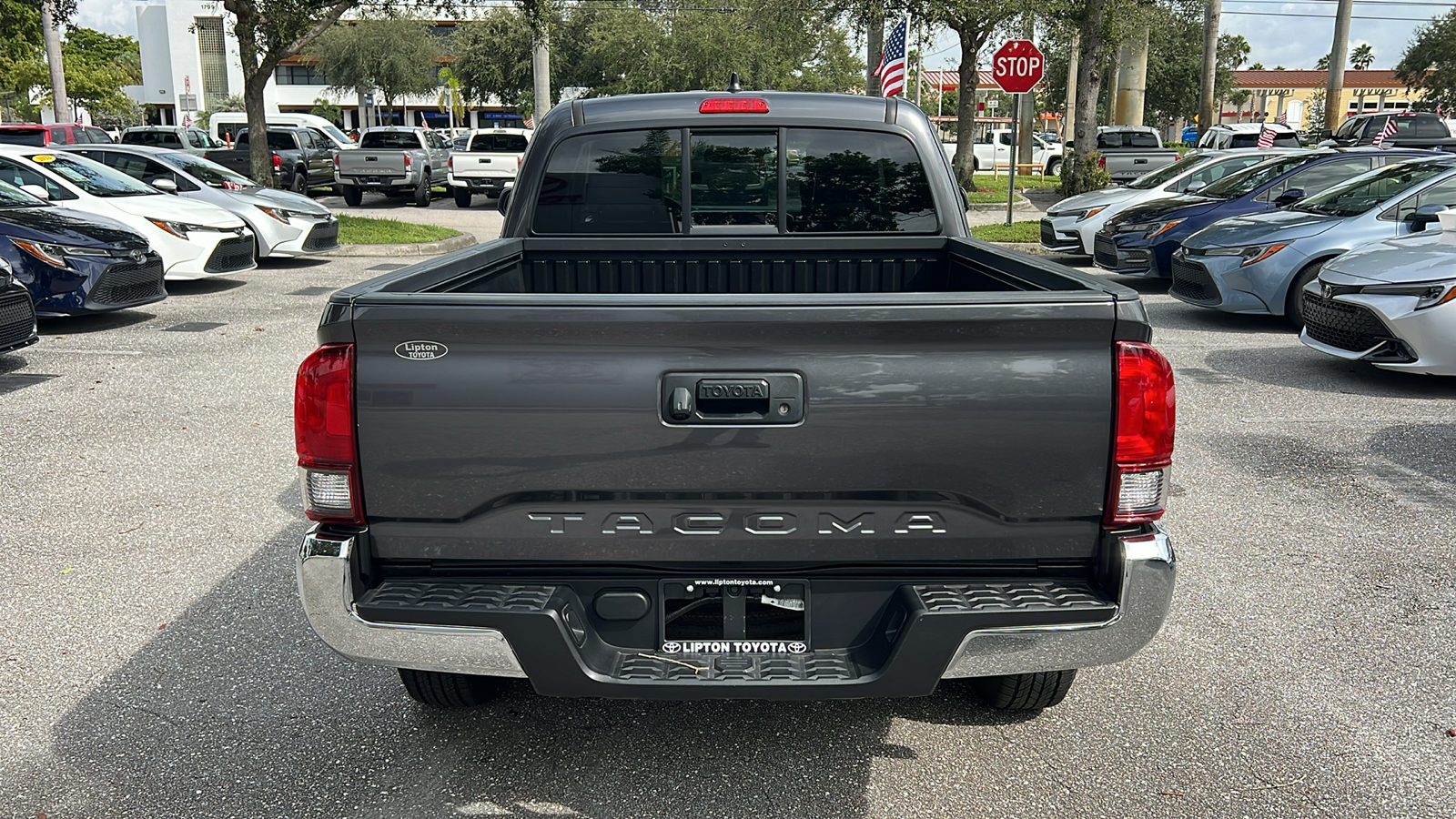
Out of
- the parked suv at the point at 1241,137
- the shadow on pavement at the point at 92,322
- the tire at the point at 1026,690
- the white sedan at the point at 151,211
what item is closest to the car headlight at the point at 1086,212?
the white sedan at the point at 151,211

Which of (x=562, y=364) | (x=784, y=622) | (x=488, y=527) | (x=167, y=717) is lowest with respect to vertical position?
(x=167, y=717)

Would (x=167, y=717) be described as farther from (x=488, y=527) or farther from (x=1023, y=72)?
(x=1023, y=72)

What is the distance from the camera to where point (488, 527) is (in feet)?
9.61

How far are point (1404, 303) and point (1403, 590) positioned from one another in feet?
13.9

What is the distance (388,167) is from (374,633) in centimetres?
2497

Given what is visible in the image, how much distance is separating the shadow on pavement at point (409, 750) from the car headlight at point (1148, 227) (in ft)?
35.9

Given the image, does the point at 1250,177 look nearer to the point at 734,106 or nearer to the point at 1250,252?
the point at 1250,252

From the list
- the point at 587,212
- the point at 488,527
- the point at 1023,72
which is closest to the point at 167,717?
the point at 488,527

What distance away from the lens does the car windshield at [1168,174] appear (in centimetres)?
1725

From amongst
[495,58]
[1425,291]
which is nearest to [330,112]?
[495,58]

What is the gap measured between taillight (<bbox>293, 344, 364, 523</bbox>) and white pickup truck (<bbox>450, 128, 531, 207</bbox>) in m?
24.3

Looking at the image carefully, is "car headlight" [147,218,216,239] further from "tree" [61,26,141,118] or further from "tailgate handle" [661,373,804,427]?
"tree" [61,26,141,118]

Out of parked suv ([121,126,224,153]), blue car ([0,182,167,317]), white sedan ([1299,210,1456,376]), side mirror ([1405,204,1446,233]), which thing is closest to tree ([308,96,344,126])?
parked suv ([121,126,224,153])

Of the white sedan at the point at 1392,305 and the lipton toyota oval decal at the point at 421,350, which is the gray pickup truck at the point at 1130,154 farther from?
the lipton toyota oval decal at the point at 421,350
